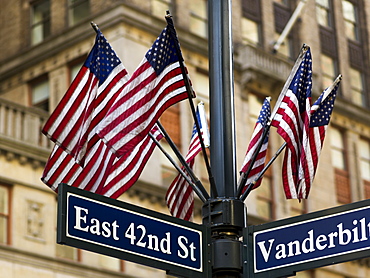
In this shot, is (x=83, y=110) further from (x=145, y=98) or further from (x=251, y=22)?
(x=251, y=22)

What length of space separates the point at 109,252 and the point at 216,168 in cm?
125

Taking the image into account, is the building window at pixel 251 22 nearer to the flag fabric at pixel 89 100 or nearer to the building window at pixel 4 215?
the building window at pixel 4 215

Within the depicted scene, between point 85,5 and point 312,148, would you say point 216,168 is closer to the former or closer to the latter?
point 312,148

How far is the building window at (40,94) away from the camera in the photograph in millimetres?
33906

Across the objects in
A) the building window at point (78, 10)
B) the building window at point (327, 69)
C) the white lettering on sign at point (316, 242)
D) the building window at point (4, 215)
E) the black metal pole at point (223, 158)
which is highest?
the building window at point (327, 69)

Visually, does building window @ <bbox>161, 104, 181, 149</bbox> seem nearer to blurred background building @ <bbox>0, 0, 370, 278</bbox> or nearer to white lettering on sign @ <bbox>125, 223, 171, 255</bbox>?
blurred background building @ <bbox>0, 0, 370, 278</bbox>

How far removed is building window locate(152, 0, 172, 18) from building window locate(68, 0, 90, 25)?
245 cm

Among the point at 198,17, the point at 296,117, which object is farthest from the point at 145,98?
the point at 198,17

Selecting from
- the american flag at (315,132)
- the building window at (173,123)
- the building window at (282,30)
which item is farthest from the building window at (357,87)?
the american flag at (315,132)

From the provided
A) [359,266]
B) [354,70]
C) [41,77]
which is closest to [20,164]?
[41,77]

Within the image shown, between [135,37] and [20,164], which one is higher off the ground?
[135,37]

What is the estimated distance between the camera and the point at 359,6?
4466 cm

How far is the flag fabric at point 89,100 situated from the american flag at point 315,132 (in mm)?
1859

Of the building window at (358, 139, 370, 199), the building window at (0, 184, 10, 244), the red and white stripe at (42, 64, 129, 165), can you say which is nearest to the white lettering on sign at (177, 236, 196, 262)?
the red and white stripe at (42, 64, 129, 165)
